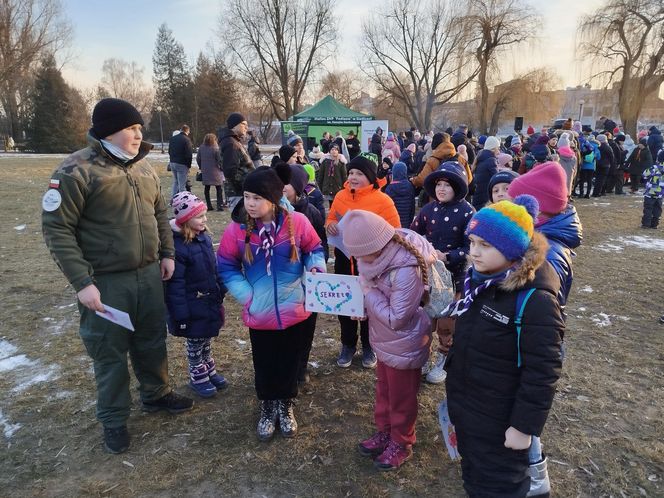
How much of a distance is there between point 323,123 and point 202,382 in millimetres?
17230

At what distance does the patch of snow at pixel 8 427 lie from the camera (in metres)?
3.03

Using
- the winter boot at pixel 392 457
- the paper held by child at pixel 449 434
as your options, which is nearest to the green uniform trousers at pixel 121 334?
the winter boot at pixel 392 457

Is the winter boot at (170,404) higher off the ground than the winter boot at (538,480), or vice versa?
the winter boot at (538,480)

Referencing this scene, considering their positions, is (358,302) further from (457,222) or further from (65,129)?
(65,129)

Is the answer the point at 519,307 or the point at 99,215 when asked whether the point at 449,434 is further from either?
the point at 99,215

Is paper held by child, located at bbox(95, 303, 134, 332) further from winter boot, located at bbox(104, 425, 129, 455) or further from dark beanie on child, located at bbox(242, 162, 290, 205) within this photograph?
dark beanie on child, located at bbox(242, 162, 290, 205)

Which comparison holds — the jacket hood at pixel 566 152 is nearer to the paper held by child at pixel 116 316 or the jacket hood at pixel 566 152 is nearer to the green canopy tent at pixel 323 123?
the green canopy tent at pixel 323 123

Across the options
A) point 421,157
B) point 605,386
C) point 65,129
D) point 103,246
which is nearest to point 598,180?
point 421,157

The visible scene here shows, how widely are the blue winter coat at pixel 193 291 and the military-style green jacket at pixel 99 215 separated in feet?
0.84

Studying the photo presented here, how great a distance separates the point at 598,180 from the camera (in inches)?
523

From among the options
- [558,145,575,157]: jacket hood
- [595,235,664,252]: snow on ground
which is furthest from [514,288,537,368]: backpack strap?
[558,145,575,157]: jacket hood

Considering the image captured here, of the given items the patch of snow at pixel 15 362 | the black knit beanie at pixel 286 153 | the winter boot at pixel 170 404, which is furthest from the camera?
the black knit beanie at pixel 286 153

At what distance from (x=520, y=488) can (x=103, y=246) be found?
2.57 metres

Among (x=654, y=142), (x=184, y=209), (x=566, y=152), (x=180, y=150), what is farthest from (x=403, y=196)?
(x=654, y=142)
